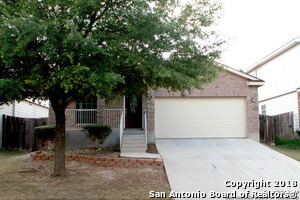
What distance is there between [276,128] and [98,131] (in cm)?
965

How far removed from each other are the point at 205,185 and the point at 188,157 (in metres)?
3.09

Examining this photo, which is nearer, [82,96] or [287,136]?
[82,96]

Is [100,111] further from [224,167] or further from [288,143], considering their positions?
[288,143]

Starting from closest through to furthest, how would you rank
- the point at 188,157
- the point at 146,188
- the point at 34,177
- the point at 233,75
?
the point at 146,188
the point at 34,177
the point at 188,157
the point at 233,75

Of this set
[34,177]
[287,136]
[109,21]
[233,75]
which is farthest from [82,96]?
[287,136]

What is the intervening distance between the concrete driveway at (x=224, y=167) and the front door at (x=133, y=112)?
192 cm

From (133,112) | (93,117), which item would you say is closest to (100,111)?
(93,117)

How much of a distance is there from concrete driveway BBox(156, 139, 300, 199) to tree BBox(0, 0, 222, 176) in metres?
2.75

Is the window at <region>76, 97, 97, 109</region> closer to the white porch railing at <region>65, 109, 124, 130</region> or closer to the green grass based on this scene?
the white porch railing at <region>65, 109, 124, 130</region>

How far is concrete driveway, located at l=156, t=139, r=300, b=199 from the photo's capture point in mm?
7135

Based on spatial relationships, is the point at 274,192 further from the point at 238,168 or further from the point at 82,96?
the point at 82,96

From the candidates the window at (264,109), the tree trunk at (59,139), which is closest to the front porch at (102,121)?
the tree trunk at (59,139)

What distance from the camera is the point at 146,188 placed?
695 cm

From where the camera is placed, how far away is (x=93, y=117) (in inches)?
535
